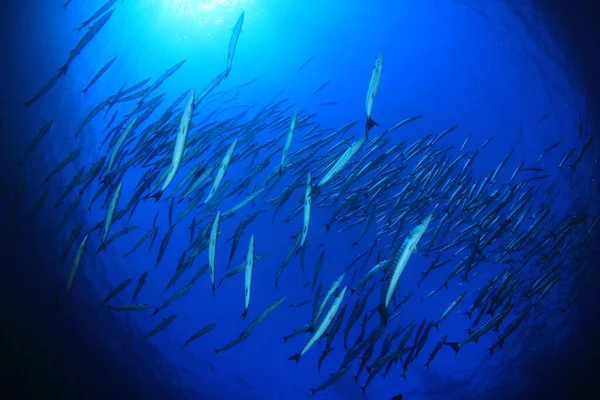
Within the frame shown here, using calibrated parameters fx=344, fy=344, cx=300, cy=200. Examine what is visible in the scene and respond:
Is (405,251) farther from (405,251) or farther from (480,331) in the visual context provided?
(480,331)

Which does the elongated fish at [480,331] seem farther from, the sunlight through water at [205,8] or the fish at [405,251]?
the sunlight through water at [205,8]

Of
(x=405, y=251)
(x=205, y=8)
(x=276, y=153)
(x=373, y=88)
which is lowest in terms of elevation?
(x=405, y=251)

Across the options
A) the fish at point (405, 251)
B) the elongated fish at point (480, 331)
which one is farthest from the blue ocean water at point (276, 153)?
the fish at point (405, 251)

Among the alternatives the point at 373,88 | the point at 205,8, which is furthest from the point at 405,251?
the point at 205,8

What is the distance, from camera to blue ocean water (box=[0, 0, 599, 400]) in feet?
41.1

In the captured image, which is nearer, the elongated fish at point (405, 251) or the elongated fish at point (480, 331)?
the elongated fish at point (405, 251)

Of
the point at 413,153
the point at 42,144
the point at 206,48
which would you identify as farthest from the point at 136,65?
the point at 413,153

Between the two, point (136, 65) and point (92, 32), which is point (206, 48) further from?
point (92, 32)

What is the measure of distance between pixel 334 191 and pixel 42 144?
38.7 feet

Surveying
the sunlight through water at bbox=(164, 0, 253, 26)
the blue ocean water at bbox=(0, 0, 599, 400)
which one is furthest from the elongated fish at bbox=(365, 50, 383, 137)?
the sunlight through water at bbox=(164, 0, 253, 26)

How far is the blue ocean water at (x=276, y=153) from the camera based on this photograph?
12523 mm

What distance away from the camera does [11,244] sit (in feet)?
39.9

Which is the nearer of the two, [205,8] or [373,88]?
[373,88]

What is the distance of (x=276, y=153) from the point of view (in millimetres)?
17031
